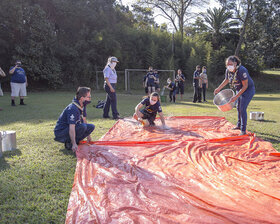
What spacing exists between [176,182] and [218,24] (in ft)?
84.8

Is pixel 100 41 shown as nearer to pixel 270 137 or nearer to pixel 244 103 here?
pixel 244 103

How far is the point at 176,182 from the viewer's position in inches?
110

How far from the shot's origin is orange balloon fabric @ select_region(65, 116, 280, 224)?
2.15m

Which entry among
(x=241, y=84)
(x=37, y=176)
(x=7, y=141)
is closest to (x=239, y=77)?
(x=241, y=84)

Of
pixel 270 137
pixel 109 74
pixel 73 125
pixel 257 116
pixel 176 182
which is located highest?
pixel 109 74

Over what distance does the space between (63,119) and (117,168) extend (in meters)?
1.45

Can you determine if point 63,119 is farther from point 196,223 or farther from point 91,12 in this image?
point 91,12

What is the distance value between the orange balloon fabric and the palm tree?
2318 cm

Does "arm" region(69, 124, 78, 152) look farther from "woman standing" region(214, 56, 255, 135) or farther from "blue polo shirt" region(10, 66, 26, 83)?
"blue polo shirt" region(10, 66, 26, 83)

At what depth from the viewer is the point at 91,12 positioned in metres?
20.2

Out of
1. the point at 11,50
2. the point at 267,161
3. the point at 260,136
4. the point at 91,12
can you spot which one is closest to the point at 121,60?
the point at 91,12

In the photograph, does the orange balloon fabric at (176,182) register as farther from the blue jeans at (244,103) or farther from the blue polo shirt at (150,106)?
the blue polo shirt at (150,106)

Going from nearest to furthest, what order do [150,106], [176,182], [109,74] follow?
[176,182] < [150,106] < [109,74]

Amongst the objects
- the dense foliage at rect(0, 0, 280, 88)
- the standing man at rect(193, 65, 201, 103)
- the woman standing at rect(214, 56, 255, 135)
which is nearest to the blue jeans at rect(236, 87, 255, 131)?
the woman standing at rect(214, 56, 255, 135)
